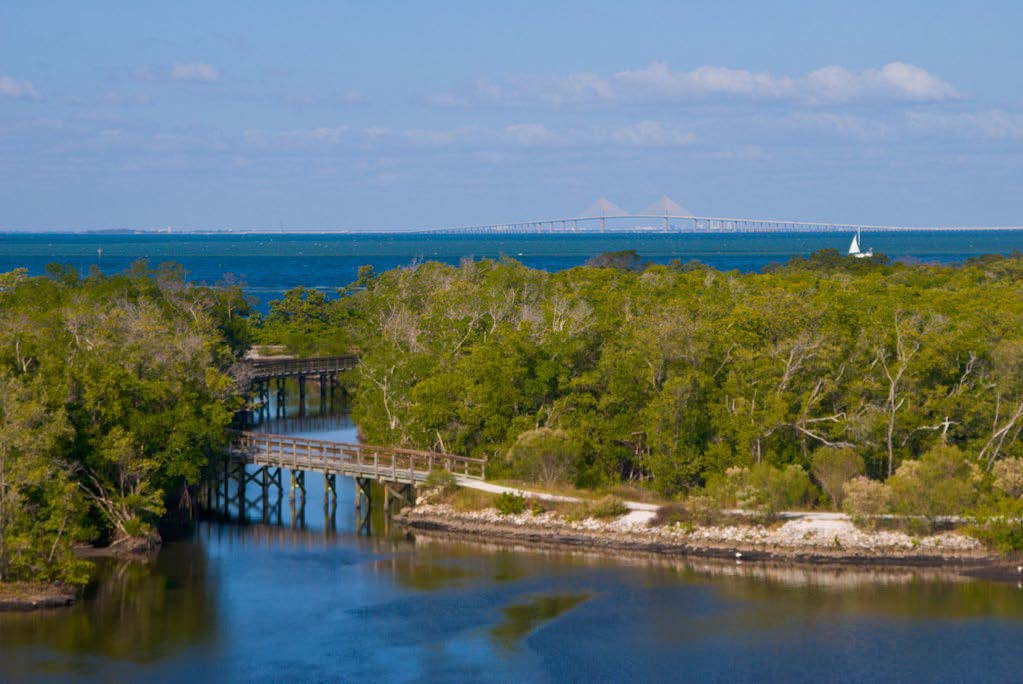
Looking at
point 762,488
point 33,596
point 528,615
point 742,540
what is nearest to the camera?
point 33,596

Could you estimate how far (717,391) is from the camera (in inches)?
1996

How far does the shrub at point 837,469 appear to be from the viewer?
47.8 metres

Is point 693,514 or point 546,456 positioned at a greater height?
point 546,456

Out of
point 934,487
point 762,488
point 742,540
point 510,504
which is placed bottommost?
point 742,540

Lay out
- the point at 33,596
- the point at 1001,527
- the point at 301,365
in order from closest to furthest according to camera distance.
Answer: the point at 33,596 → the point at 1001,527 → the point at 301,365

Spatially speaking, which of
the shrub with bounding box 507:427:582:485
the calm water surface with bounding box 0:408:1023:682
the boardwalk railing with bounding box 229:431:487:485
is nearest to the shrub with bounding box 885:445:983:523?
the calm water surface with bounding box 0:408:1023:682

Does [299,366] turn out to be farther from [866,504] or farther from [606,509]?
[866,504]

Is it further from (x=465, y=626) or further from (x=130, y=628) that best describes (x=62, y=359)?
(x=465, y=626)

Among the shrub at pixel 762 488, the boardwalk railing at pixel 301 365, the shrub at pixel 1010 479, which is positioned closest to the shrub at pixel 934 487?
the shrub at pixel 1010 479

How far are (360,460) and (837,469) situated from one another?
56.7 feet

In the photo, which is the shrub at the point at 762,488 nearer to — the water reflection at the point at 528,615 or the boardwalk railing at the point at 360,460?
the water reflection at the point at 528,615

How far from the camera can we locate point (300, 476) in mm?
55562

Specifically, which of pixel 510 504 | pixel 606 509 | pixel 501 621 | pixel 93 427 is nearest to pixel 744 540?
pixel 606 509

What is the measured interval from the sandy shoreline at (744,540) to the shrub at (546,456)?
7.50 ft
